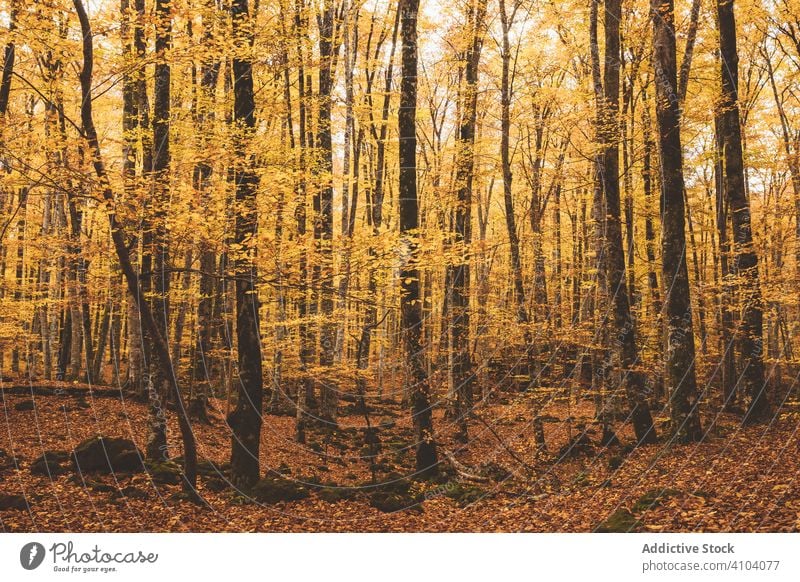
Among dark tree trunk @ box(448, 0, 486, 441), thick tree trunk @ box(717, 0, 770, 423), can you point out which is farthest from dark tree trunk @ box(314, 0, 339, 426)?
thick tree trunk @ box(717, 0, 770, 423)

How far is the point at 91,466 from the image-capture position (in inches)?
396

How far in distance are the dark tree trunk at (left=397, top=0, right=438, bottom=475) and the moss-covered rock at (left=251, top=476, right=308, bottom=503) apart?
269 cm

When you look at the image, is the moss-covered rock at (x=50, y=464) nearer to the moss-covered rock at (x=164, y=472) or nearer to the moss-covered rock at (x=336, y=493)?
the moss-covered rock at (x=164, y=472)

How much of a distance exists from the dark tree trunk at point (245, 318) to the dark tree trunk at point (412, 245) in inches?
114

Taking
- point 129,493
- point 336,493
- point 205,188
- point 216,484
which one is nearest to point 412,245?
point 205,188

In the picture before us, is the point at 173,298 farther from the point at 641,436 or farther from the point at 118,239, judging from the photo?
the point at 641,436

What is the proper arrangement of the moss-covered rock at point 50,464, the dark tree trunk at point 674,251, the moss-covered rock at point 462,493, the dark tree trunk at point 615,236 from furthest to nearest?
the dark tree trunk at point 615,236, the dark tree trunk at point 674,251, the moss-covered rock at point 462,493, the moss-covered rock at point 50,464

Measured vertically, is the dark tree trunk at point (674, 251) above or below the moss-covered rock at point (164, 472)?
above

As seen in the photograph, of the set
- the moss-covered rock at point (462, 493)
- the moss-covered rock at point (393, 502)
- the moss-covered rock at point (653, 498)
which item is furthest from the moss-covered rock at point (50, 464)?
the moss-covered rock at point (653, 498)

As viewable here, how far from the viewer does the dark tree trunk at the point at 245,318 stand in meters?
9.68

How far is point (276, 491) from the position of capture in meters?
10.2

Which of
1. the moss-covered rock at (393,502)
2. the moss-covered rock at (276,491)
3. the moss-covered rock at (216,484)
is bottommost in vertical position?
the moss-covered rock at (393,502)

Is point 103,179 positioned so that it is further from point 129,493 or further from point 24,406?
point 24,406

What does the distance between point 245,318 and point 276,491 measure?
3.22 m
